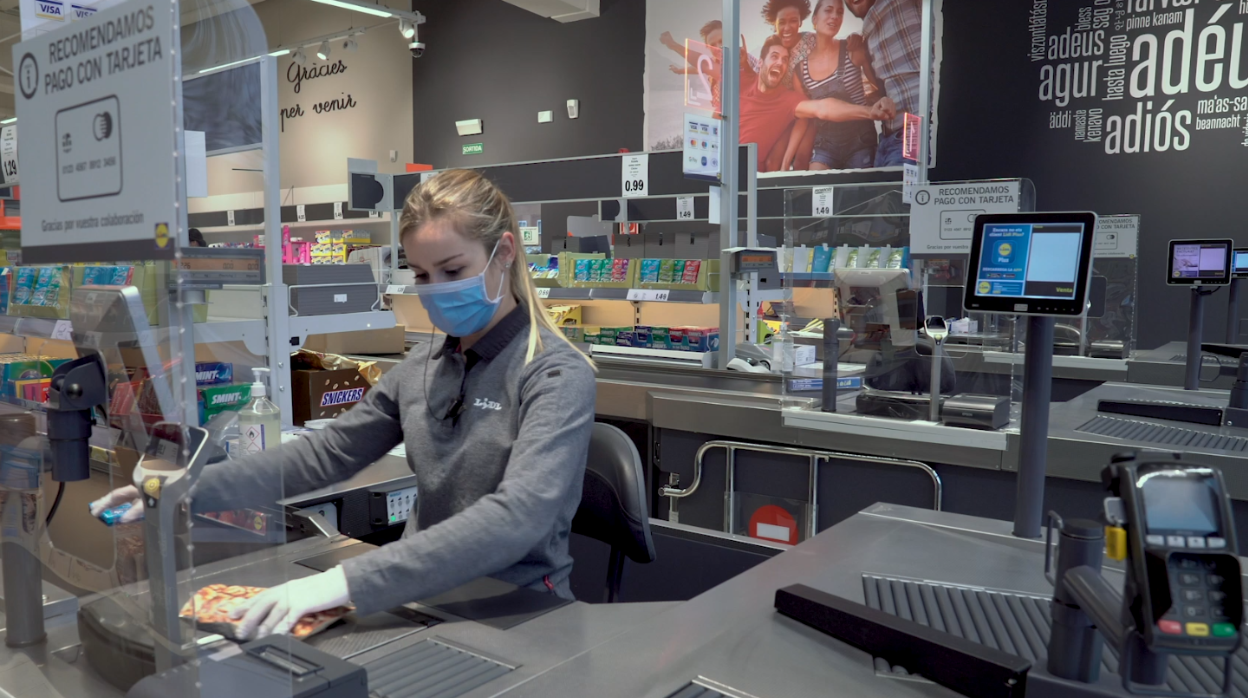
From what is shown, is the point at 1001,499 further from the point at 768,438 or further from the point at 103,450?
the point at 103,450

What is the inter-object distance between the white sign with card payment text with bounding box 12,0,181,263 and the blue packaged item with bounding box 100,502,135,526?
233 millimetres

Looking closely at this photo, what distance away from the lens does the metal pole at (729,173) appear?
4457mm

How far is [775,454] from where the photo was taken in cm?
345

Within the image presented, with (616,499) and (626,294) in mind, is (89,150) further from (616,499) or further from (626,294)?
(626,294)

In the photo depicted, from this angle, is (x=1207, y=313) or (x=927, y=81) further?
(x=927, y=81)

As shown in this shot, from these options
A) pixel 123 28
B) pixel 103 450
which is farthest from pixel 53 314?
pixel 123 28

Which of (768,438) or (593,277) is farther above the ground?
(593,277)

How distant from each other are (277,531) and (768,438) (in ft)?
8.74

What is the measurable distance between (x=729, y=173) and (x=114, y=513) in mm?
4086

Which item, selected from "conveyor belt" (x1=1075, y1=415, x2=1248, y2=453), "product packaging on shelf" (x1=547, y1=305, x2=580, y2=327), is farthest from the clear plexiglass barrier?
"product packaging on shelf" (x1=547, y1=305, x2=580, y2=327)

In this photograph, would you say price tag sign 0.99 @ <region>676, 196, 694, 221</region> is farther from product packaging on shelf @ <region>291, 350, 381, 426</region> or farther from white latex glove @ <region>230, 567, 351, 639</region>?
white latex glove @ <region>230, 567, 351, 639</region>

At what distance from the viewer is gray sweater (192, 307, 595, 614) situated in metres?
1.30

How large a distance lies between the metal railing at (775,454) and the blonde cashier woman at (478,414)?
1.62 meters

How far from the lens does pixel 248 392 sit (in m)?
0.88
